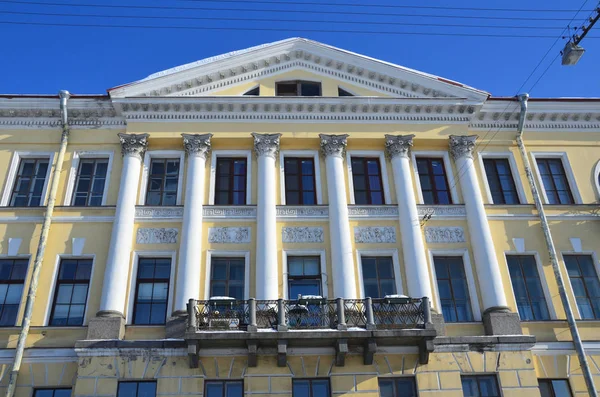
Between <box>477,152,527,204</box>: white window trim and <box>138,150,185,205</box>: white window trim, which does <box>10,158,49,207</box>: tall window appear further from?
<box>477,152,527,204</box>: white window trim

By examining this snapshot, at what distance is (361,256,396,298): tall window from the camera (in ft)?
59.8

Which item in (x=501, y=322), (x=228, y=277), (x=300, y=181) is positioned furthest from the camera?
(x=300, y=181)

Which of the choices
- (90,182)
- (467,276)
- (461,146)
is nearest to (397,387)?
(467,276)

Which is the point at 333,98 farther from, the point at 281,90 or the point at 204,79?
the point at 204,79

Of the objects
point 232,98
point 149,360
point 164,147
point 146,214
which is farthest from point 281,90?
point 149,360

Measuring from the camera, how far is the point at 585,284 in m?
18.8

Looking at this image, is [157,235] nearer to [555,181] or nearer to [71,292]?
[71,292]

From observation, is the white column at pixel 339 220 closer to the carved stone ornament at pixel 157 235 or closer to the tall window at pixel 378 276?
the tall window at pixel 378 276

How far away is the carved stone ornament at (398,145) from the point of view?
2058cm

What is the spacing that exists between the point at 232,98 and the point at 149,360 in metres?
9.19

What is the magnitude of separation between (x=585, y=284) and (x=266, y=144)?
36.5 ft

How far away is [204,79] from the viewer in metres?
21.3

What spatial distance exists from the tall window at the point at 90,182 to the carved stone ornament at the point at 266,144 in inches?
203

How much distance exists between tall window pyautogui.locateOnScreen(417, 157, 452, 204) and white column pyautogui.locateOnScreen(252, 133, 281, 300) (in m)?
5.06
